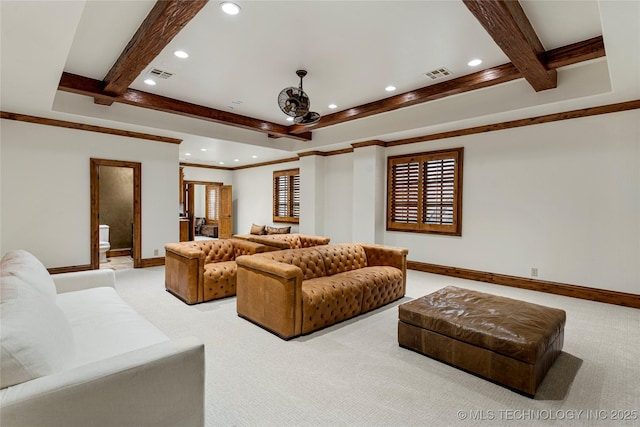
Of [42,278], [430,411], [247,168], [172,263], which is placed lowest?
[430,411]

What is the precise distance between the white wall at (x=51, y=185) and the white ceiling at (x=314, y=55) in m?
0.51

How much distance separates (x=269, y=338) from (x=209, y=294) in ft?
4.83

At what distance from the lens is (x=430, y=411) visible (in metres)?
2.07

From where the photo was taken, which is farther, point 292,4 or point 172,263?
point 172,263

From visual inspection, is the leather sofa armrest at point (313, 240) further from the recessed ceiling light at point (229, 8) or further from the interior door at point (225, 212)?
the interior door at point (225, 212)

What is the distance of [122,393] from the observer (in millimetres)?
1358

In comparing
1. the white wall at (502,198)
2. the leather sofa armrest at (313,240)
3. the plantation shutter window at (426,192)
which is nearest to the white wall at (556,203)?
the white wall at (502,198)

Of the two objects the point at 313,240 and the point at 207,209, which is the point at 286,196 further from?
the point at 207,209

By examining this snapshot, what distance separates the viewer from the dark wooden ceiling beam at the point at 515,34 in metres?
2.40

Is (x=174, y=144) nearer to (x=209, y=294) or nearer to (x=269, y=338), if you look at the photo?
(x=209, y=294)

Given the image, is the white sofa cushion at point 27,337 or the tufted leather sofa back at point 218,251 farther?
the tufted leather sofa back at point 218,251

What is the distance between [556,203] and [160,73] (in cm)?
577

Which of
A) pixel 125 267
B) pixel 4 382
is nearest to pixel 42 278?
pixel 4 382

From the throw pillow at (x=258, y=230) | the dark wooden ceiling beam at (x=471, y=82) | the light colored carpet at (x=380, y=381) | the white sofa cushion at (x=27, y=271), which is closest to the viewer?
the white sofa cushion at (x=27, y=271)
